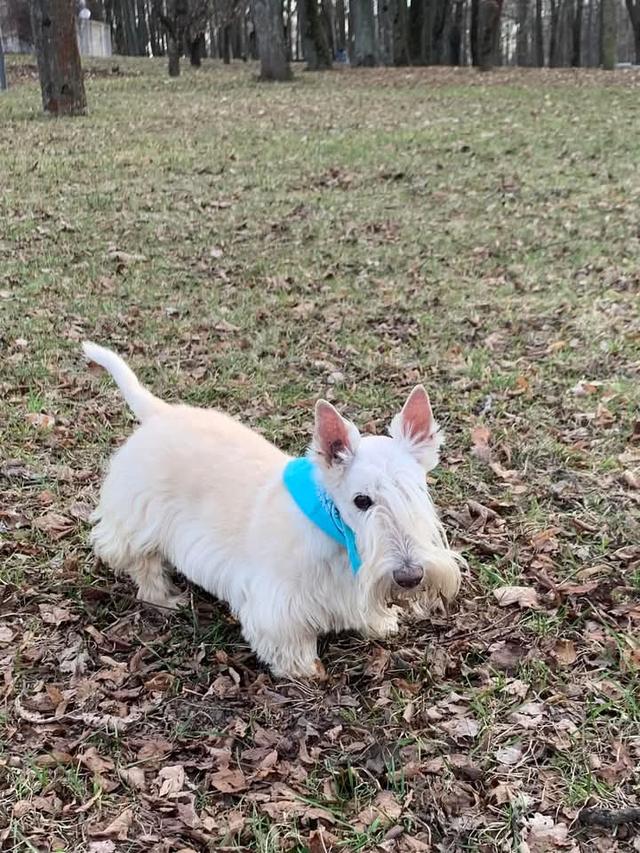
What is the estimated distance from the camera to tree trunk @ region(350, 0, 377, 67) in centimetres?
2538

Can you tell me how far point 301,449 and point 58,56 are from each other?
38.3 ft

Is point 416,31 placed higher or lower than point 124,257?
higher

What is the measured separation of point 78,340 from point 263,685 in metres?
4.12

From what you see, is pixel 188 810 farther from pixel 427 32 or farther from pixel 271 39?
pixel 427 32

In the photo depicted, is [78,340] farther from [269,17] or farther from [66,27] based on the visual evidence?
[269,17]

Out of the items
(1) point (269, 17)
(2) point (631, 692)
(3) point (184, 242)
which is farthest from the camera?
(1) point (269, 17)

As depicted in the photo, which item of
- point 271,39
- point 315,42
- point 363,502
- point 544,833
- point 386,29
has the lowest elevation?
point 544,833

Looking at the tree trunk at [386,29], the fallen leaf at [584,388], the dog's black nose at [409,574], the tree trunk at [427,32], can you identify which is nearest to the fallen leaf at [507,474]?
the fallen leaf at [584,388]

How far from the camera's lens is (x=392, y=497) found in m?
2.60

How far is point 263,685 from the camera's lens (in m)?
3.16

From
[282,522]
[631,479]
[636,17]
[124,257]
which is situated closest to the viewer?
[282,522]


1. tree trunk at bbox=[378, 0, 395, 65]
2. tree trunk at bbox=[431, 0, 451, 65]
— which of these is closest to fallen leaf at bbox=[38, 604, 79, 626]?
tree trunk at bbox=[378, 0, 395, 65]

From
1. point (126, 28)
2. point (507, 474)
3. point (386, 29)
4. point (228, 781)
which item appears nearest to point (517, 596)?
point (507, 474)

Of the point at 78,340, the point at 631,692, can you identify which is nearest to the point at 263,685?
the point at 631,692
